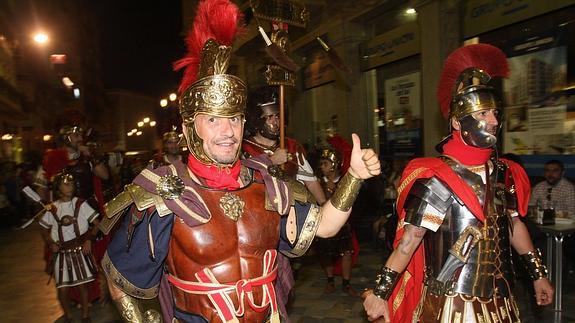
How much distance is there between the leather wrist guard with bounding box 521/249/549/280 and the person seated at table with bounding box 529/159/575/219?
3435 millimetres

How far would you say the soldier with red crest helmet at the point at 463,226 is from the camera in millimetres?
2545

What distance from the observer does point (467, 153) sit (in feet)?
8.82

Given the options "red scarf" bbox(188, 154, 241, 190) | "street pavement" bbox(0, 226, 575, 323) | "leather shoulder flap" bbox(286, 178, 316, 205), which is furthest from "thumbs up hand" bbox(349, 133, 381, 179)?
"street pavement" bbox(0, 226, 575, 323)

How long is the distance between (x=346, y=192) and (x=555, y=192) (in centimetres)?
515

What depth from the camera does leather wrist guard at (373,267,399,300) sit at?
2555 mm

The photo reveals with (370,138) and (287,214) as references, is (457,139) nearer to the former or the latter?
(287,214)

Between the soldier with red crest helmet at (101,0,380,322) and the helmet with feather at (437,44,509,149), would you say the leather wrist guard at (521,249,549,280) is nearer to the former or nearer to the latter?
the helmet with feather at (437,44,509,149)

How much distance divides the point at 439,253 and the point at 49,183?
571 cm

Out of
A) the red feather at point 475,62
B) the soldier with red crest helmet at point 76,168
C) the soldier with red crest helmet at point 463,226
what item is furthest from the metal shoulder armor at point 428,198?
the soldier with red crest helmet at point 76,168

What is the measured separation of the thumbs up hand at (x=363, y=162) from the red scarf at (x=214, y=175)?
638 mm

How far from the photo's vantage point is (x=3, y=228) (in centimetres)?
1387

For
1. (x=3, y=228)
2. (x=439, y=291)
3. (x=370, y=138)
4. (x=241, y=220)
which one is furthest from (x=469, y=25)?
(x=3, y=228)

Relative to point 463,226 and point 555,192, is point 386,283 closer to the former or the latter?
point 463,226

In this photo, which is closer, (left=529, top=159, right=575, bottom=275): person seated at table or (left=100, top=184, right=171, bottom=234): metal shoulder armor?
(left=100, top=184, right=171, bottom=234): metal shoulder armor
